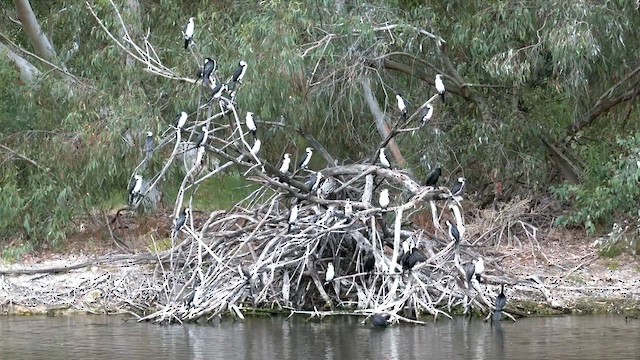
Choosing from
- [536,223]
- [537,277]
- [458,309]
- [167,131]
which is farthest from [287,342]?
[536,223]

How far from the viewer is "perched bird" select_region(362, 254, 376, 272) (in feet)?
48.3

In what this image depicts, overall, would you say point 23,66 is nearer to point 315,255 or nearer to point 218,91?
point 218,91

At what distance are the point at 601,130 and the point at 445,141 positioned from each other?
2476mm

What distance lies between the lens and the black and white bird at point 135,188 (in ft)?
53.4

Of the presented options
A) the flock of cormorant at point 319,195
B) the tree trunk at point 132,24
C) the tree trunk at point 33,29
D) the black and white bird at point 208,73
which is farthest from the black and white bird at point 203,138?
the tree trunk at point 33,29

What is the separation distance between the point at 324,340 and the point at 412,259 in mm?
1620

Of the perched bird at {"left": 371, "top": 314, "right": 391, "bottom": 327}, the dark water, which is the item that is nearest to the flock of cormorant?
the perched bird at {"left": 371, "top": 314, "right": 391, "bottom": 327}

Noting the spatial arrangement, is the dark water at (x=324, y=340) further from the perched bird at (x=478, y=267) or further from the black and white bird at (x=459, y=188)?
the black and white bird at (x=459, y=188)

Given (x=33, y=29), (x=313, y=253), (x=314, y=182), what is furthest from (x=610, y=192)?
(x=33, y=29)

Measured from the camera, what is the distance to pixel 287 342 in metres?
13.0

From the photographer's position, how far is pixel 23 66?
20.2 m

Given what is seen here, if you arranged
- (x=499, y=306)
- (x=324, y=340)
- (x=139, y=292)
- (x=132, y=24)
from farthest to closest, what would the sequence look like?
(x=132, y=24) → (x=139, y=292) → (x=499, y=306) → (x=324, y=340)

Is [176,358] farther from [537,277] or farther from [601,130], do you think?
[601,130]

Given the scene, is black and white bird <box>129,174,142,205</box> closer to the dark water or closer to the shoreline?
the shoreline
